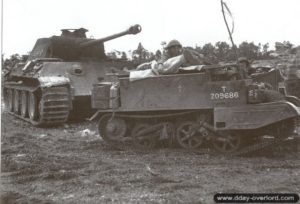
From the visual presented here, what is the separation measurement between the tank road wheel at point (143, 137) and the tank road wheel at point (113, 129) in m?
0.24

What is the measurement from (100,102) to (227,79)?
2.24 meters

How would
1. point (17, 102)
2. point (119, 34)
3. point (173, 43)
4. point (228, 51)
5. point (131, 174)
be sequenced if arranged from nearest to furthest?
point (131, 174) → point (173, 43) → point (228, 51) → point (119, 34) → point (17, 102)

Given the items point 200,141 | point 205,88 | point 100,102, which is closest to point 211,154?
point 200,141

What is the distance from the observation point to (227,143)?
7406 millimetres

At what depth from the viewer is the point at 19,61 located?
14805 millimetres

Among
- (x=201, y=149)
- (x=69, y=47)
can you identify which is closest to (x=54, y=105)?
(x=69, y=47)

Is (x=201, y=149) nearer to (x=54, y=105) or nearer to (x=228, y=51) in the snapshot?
(x=228, y=51)

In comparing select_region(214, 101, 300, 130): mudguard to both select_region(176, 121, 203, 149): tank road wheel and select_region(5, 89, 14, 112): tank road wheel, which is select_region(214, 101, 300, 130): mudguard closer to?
select_region(176, 121, 203, 149): tank road wheel

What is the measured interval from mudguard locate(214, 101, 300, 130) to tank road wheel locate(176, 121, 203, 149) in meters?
0.43

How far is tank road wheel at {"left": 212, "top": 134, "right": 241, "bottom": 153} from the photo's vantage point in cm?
728

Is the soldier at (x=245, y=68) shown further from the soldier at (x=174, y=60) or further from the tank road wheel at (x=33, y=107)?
the tank road wheel at (x=33, y=107)

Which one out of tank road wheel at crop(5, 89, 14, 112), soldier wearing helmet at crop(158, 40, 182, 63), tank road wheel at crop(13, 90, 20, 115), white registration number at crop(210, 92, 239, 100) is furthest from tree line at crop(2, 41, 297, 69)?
tank road wheel at crop(5, 89, 14, 112)

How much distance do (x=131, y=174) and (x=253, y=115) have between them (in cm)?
194

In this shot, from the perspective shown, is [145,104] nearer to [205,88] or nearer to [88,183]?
[205,88]
